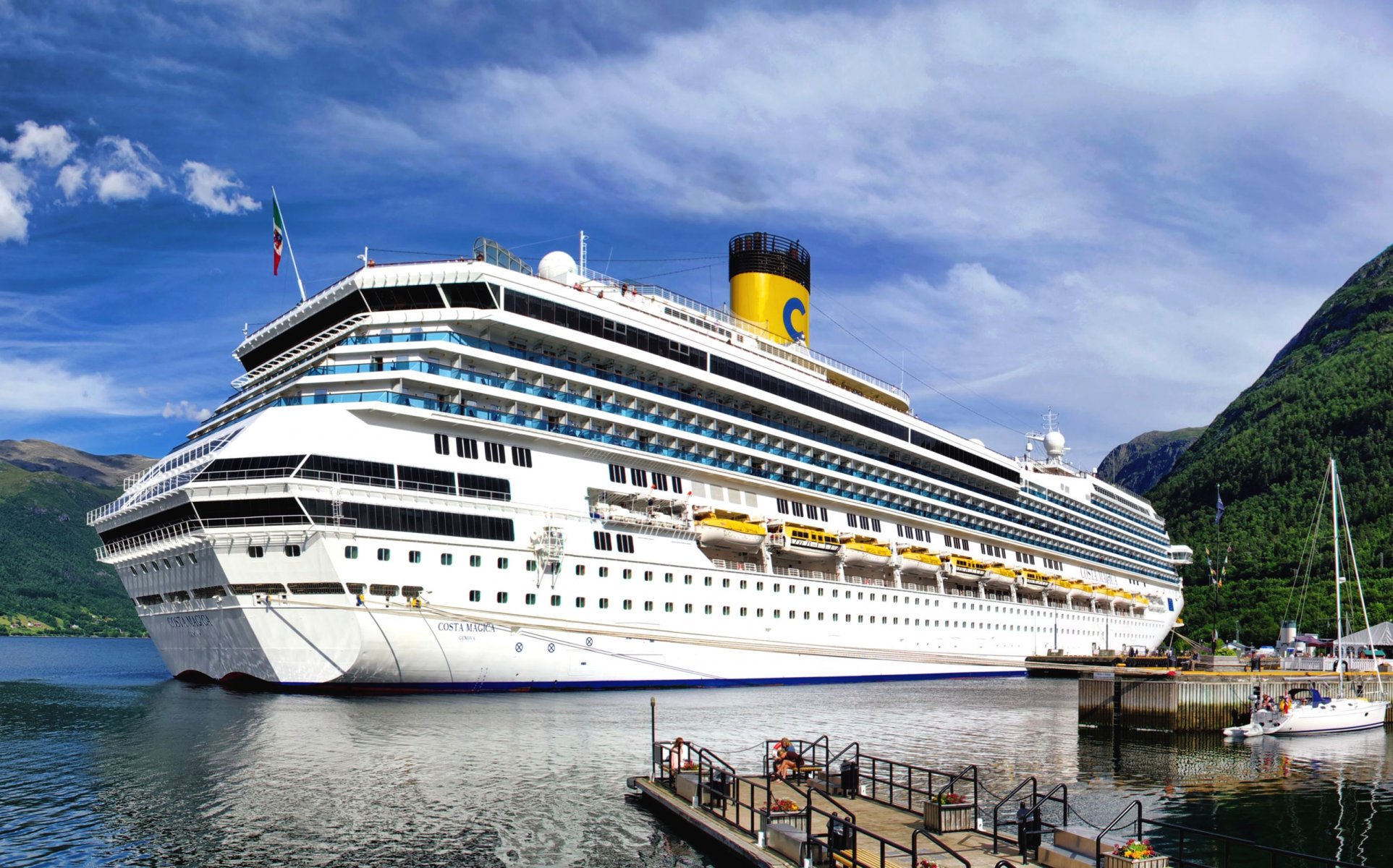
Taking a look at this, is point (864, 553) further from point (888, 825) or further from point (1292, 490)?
point (1292, 490)

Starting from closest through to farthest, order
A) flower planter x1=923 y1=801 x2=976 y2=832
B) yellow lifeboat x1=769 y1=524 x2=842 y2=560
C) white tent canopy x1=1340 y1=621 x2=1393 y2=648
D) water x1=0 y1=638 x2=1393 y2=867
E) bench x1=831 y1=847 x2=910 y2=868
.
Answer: bench x1=831 y1=847 x2=910 y2=868, flower planter x1=923 y1=801 x2=976 y2=832, water x1=0 y1=638 x2=1393 y2=867, yellow lifeboat x1=769 y1=524 x2=842 y2=560, white tent canopy x1=1340 y1=621 x2=1393 y2=648

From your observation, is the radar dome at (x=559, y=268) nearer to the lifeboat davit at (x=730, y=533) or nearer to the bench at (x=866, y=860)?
the lifeboat davit at (x=730, y=533)

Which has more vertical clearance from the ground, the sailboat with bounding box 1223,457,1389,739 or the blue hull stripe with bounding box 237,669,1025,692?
the blue hull stripe with bounding box 237,669,1025,692

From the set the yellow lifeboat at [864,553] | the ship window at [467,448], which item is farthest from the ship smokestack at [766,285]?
the ship window at [467,448]

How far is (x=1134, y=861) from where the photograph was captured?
12867 mm

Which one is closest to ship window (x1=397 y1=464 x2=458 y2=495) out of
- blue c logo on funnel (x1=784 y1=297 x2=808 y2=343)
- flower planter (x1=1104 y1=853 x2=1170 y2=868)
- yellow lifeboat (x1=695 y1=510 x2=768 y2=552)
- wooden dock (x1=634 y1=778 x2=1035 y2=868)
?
yellow lifeboat (x1=695 y1=510 x2=768 y2=552)

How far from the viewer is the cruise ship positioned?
34.1 metres

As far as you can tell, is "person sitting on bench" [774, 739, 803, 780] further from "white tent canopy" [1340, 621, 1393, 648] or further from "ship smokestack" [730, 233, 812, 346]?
"white tent canopy" [1340, 621, 1393, 648]

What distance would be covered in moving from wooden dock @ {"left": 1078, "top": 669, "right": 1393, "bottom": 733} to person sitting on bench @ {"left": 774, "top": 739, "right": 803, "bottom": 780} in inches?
738

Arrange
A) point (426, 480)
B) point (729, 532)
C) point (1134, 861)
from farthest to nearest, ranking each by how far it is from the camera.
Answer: point (729, 532), point (426, 480), point (1134, 861)

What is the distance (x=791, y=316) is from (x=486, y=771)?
151 feet

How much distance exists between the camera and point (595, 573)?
39.7 meters

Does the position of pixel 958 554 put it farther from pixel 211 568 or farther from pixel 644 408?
pixel 211 568

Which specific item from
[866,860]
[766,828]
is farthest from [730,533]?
[866,860]
